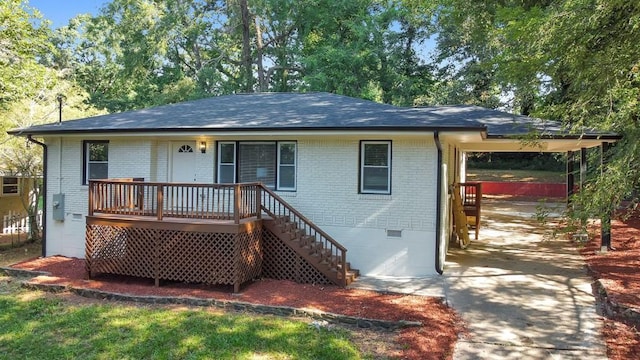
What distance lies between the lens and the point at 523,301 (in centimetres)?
787

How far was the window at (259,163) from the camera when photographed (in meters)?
10.7

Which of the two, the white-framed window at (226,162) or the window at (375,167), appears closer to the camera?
the window at (375,167)

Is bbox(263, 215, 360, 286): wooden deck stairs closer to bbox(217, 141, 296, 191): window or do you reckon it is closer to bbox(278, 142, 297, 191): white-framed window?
bbox(278, 142, 297, 191): white-framed window

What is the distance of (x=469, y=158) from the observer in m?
37.1

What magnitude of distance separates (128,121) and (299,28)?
1761 cm

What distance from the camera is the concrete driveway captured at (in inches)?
236

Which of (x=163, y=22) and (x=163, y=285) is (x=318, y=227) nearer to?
(x=163, y=285)

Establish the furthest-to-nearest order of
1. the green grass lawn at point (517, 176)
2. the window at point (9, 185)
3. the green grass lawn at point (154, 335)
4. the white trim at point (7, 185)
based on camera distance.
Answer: the green grass lawn at point (517, 176) → the window at point (9, 185) → the white trim at point (7, 185) → the green grass lawn at point (154, 335)

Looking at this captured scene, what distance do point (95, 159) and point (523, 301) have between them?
10.7 meters

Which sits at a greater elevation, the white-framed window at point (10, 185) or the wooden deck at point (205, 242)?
the white-framed window at point (10, 185)

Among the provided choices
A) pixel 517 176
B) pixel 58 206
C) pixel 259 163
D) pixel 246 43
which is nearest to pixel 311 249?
pixel 259 163

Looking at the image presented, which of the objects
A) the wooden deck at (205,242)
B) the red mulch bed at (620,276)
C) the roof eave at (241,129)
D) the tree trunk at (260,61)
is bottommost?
the red mulch bed at (620,276)

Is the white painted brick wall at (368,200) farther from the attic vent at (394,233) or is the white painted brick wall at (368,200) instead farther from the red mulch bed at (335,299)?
the red mulch bed at (335,299)

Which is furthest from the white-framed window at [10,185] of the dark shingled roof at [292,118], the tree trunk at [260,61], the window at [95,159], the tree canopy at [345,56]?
the tree trunk at [260,61]
